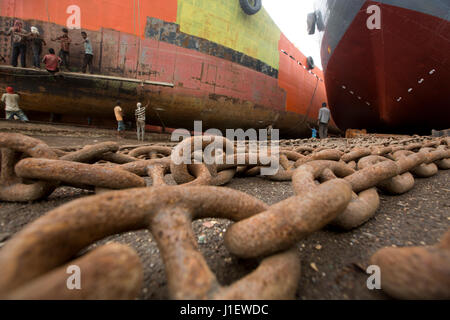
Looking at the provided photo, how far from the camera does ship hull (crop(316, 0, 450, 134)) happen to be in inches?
194

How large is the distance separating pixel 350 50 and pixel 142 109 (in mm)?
6748

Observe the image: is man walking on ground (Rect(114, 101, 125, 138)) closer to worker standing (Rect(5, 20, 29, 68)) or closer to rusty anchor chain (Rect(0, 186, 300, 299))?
worker standing (Rect(5, 20, 29, 68))

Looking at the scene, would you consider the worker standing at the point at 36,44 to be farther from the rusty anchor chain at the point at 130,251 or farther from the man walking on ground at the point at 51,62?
the rusty anchor chain at the point at 130,251

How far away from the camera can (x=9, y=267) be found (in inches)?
12.1

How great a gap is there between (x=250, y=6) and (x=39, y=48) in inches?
261

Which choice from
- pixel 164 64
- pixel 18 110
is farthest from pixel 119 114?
pixel 18 110

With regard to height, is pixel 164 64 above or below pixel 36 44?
above

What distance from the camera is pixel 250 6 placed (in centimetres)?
704

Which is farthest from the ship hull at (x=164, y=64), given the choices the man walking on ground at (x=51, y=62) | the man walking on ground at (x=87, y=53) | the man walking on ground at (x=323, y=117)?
the man walking on ground at (x=323, y=117)

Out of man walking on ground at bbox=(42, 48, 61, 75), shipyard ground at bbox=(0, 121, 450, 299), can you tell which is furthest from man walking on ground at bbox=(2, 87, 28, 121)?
shipyard ground at bbox=(0, 121, 450, 299)

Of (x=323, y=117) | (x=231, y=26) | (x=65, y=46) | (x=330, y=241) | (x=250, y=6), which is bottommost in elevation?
(x=330, y=241)

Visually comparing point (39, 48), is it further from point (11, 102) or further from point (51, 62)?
point (11, 102)

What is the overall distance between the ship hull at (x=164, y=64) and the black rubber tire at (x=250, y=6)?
0.68 feet

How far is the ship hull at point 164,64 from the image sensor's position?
5.29 metres
